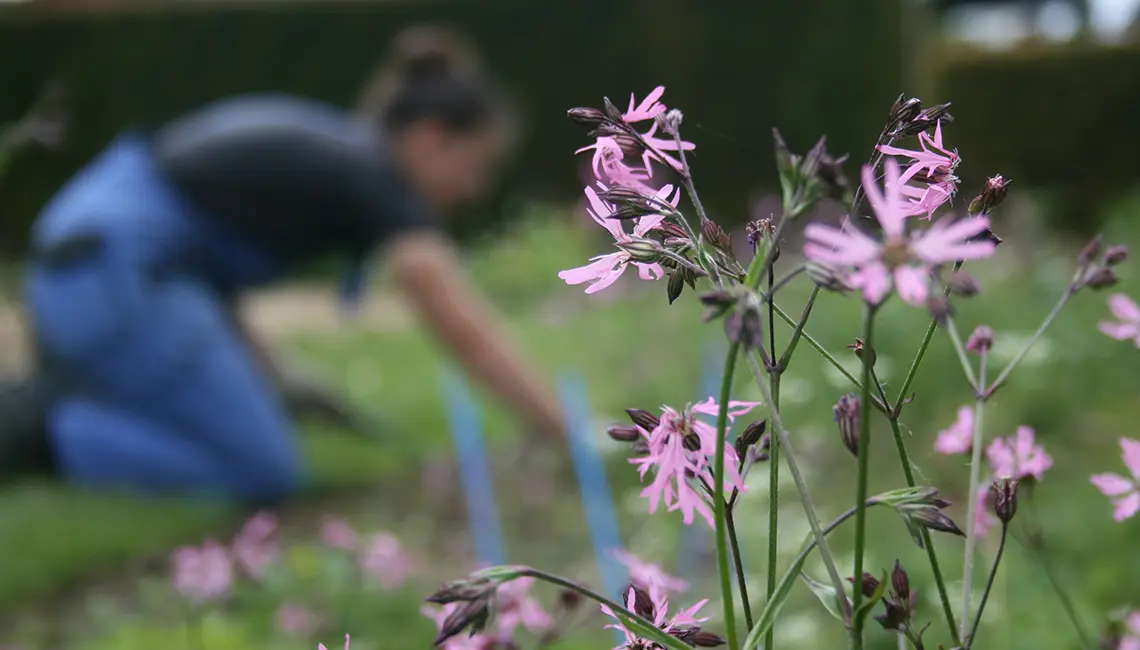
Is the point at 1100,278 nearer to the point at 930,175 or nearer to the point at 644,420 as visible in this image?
the point at 930,175

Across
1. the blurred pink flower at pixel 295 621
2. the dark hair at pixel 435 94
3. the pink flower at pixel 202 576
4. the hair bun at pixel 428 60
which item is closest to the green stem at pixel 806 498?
the pink flower at pixel 202 576

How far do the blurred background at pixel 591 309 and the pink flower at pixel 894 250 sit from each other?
9.7 inches

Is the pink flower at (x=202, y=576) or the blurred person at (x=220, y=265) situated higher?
the blurred person at (x=220, y=265)

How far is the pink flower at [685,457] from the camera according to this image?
2.00ft

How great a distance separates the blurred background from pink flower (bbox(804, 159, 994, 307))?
0.81ft

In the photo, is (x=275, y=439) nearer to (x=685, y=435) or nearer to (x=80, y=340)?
(x=80, y=340)

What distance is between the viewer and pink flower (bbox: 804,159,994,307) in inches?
17.5

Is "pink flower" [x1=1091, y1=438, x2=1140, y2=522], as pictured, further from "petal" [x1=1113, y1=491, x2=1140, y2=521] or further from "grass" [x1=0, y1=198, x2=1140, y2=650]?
"grass" [x1=0, y1=198, x2=1140, y2=650]

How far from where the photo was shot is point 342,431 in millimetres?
4320

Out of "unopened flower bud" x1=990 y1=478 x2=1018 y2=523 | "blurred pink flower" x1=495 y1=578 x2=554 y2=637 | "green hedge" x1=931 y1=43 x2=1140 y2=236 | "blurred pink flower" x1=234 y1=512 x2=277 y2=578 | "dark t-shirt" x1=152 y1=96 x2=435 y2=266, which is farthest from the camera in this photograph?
"green hedge" x1=931 y1=43 x2=1140 y2=236

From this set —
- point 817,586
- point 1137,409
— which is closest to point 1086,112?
point 1137,409

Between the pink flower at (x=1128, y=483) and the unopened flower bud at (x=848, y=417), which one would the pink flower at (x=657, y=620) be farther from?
the pink flower at (x=1128, y=483)

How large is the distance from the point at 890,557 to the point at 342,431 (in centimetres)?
285

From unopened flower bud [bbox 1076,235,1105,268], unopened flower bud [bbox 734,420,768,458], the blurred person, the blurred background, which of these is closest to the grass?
the blurred background
